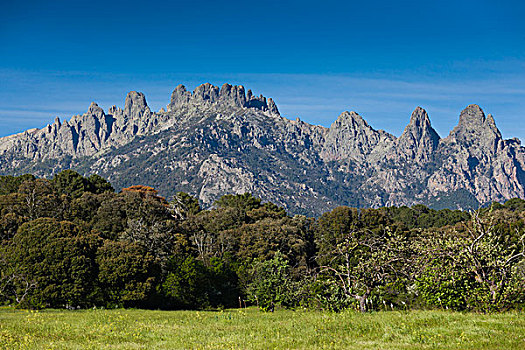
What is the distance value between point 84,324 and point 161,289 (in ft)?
118

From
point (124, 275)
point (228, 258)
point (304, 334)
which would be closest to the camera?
point (304, 334)

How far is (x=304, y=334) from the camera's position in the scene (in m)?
16.2

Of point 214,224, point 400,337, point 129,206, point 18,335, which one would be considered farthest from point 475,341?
point 214,224

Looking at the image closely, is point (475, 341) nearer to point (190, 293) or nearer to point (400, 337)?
point (400, 337)

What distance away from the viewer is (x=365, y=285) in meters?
22.0

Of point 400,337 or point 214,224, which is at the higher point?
point 214,224

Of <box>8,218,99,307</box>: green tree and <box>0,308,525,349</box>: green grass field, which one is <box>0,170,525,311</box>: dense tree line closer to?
<box>8,218,99,307</box>: green tree

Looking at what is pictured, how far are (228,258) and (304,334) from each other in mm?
63885

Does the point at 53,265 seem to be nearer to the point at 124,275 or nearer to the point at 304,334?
the point at 124,275

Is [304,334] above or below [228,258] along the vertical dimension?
below

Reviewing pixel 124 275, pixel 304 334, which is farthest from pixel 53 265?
pixel 304 334

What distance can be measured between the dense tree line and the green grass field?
6.49ft

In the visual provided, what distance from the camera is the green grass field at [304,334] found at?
14.2 meters

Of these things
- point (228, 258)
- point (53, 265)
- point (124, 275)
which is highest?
point (53, 265)
